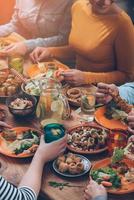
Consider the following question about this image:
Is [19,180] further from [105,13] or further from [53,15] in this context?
[53,15]

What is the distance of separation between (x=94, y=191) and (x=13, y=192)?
11.3 inches

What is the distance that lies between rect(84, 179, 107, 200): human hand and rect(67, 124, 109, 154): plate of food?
0.26 m

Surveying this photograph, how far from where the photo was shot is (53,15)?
324cm

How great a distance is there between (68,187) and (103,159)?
0.73ft

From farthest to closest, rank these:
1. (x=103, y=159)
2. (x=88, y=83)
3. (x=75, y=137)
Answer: (x=88, y=83) → (x=75, y=137) → (x=103, y=159)

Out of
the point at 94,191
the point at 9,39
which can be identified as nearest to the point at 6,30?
the point at 9,39

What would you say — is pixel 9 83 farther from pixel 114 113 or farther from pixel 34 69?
pixel 114 113

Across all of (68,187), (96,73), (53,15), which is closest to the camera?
(68,187)

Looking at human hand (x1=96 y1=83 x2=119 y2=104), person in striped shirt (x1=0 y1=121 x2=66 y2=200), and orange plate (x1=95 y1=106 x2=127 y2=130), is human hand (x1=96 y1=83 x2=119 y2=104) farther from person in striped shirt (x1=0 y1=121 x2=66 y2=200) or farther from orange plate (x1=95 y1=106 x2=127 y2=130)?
person in striped shirt (x1=0 y1=121 x2=66 y2=200)

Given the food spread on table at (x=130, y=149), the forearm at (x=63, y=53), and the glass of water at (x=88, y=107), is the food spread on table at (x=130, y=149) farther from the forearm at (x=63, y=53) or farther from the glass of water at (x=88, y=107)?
the forearm at (x=63, y=53)

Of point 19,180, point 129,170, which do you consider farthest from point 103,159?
point 19,180

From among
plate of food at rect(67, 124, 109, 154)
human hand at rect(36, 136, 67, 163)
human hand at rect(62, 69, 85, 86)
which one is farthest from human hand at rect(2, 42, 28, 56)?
human hand at rect(36, 136, 67, 163)

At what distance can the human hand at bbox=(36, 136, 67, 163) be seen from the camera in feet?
5.80

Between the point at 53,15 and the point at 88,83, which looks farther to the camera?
the point at 53,15
